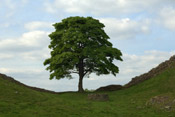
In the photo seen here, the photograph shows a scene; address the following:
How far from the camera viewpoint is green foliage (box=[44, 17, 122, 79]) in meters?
45.2

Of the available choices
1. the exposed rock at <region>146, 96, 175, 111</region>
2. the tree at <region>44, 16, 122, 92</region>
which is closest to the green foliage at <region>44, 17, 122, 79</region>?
the tree at <region>44, 16, 122, 92</region>

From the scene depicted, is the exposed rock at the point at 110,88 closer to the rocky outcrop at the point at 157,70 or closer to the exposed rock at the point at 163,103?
the rocky outcrop at the point at 157,70

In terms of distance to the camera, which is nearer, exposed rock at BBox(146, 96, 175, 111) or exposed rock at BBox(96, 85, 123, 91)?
exposed rock at BBox(146, 96, 175, 111)

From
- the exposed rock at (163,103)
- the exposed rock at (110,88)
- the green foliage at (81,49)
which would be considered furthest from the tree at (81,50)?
the exposed rock at (163,103)

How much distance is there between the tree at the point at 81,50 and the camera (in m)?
45.2

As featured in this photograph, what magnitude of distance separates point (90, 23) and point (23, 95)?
22575 mm

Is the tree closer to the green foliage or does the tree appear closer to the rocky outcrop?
the green foliage

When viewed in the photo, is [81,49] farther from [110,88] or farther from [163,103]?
[163,103]

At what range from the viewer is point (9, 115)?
19.5 metres

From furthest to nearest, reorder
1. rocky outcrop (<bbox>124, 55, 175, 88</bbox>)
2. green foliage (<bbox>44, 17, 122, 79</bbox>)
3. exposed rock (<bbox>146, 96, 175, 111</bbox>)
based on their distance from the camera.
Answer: rocky outcrop (<bbox>124, 55, 175, 88</bbox>), green foliage (<bbox>44, 17, 122, 79</bbox>), exposed rock (<bbox>146, 96, 175, 111</bbox>)

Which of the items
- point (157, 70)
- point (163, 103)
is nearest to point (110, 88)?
point (157, 70)

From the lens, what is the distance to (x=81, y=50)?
46688 mm

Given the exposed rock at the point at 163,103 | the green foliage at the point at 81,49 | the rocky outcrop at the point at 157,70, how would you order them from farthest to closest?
the rocky outcrop at the point at 157,70
the green foliage at the point at 81,49
the exposed rock at the point at 163,103

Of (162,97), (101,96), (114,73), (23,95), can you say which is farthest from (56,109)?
(114,73)
